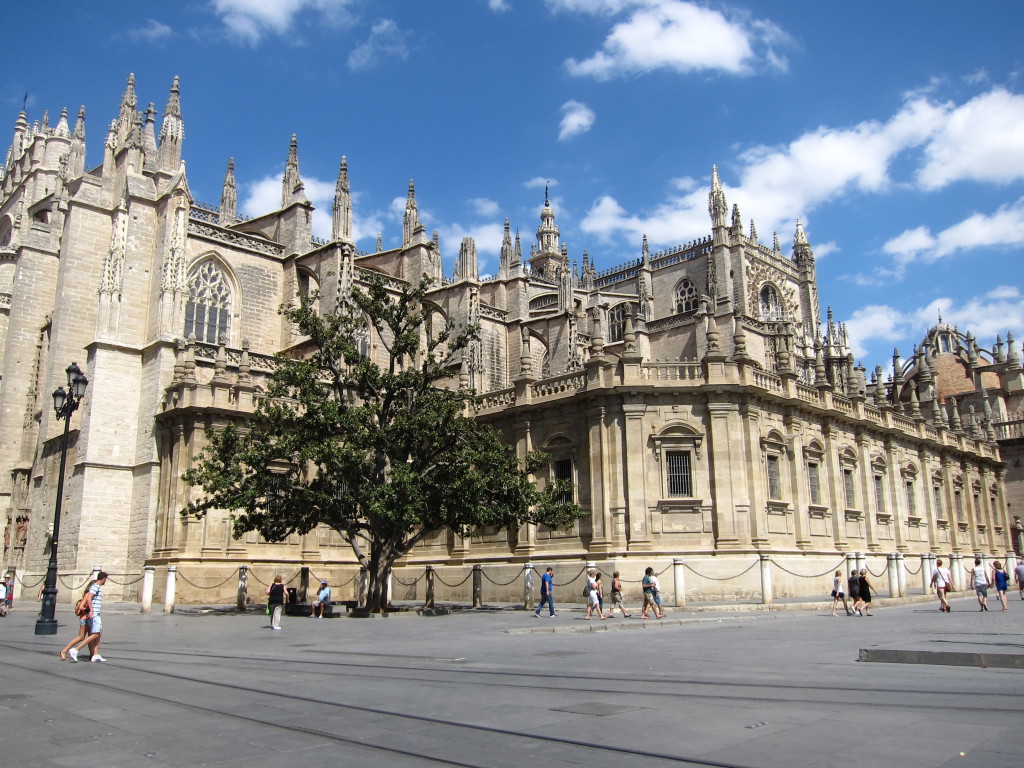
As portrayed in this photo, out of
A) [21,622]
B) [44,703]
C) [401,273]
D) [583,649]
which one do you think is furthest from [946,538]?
[44,703]

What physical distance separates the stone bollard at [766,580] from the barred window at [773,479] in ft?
16.3

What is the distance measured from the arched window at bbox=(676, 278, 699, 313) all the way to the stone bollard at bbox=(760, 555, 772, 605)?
115 feet

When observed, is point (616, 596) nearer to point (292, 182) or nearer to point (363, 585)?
point (363, 585)

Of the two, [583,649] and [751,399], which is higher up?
[751,399]

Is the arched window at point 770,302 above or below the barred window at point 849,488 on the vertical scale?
above

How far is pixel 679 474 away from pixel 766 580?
4.62 m

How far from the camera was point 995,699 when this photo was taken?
25.5 feet

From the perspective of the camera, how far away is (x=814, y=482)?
29531mm

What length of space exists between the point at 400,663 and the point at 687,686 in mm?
4526

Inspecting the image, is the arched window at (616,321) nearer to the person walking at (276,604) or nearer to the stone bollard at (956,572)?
the stone bollard at (956,572)

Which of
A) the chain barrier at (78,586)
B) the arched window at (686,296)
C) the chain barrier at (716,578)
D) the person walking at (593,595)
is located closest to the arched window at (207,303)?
the chain barrier at (78,586)

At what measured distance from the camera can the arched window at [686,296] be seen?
5597 cm

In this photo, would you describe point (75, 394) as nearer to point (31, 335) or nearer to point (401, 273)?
point (31, 335)

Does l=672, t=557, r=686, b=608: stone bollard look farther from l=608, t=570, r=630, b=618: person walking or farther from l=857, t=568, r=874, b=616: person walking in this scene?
l=857, t=568, r=874, b=616: person walking
